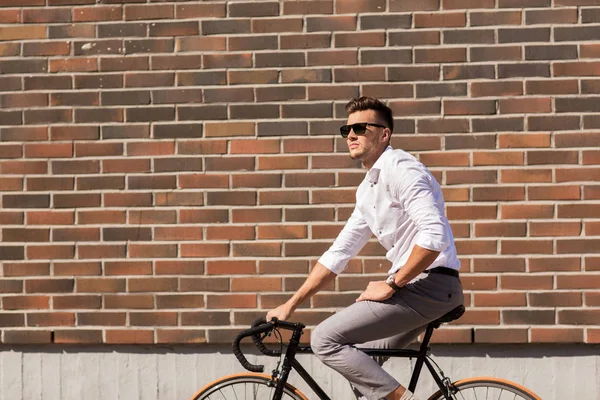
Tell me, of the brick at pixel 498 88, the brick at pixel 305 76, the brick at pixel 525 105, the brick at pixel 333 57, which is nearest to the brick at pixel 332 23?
the brick at pixel 333 57

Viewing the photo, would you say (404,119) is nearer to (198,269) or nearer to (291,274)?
(291,274)

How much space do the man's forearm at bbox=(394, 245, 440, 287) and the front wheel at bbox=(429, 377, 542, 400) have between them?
73 centimetres

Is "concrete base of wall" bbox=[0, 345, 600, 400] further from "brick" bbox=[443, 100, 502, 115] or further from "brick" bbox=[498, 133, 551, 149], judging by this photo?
"brick" bbox=[443, 100, 502, 115]

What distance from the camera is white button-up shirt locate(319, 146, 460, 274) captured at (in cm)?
360

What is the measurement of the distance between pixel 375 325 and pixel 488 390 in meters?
0.72

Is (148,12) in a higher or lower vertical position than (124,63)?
higher

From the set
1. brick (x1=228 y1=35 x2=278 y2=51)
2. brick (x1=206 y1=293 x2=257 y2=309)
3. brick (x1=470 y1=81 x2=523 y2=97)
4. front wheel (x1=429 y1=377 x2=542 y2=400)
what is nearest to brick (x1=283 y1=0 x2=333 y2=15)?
brick (x1=228 y1=35 x2=278 y2=51)

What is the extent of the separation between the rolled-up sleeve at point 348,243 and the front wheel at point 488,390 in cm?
78

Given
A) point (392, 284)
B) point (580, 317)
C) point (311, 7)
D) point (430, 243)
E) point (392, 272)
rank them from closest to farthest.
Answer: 1. point (430, 243)
2. point (392, 284)
3. point (392, 272)
4. point (580, 317)
5. point (311, 7)

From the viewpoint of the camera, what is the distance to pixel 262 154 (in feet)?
17.3

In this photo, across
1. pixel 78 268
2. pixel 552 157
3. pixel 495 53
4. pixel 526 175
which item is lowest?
pixel 78 268

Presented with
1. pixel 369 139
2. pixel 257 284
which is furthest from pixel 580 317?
pixel 369 139

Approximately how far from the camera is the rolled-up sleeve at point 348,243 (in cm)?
406

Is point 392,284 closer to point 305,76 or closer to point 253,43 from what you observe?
point 305,76
